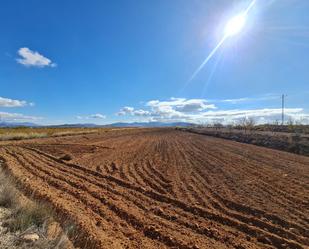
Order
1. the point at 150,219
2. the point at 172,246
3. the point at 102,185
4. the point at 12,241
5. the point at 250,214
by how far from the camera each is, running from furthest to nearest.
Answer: the point at 102,185 → the point at 250,214 → the point at 150,219 → the point at 172,246 → the point at 12,241

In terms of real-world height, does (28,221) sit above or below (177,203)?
above

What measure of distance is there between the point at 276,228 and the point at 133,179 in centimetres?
638

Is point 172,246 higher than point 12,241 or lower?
lower

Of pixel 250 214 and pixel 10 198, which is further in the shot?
pixel 250 214

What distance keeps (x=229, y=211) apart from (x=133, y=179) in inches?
196

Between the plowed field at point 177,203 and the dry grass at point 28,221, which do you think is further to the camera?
the plowed field at point 177,203

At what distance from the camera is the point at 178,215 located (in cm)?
803

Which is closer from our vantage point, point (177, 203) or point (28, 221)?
point (28, 221)

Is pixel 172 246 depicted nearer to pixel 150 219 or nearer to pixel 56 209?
pixel 150 219

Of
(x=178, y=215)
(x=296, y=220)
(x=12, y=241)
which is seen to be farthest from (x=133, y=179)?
(x=12, y=241)

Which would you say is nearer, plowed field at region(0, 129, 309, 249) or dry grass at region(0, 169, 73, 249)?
dry grass at region(0, 169, 73, 249)

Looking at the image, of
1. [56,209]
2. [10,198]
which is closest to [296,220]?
[56,209]

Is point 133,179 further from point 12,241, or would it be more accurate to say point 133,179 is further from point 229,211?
point 12,241

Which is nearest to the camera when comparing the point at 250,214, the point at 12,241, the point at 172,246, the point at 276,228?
the point at 12,241
